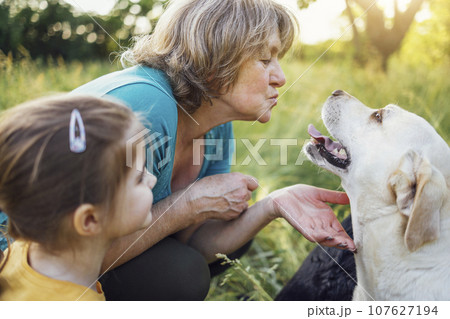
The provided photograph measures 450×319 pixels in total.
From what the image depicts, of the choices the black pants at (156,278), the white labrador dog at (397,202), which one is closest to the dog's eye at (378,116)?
the white labrador dog at (397,202)

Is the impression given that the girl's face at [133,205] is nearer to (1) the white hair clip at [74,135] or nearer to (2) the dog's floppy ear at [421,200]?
(1) the white hair clip at [74,135]

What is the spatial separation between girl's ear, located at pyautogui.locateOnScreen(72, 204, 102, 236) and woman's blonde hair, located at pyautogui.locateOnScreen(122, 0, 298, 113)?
2.58 ft

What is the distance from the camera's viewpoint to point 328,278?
2070 millimetres

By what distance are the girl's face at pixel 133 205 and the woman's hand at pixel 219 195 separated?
41 cm

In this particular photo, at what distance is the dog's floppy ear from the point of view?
147cm

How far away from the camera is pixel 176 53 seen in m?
2.03

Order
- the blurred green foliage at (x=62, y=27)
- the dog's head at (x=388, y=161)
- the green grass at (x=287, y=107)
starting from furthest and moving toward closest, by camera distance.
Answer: the blurred green foliage at (x=62, y=27) < the green grass at (x=287, y=107) < the dog's head at (x=388, y=161)

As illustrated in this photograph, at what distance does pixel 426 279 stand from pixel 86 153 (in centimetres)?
127

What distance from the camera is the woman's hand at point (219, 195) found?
1.95 metres

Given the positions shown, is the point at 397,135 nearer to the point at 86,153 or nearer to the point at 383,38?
the point at 86,153

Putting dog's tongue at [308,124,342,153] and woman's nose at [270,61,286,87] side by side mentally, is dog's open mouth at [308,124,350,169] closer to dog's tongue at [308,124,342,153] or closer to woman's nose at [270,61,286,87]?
dog's tongue at [308,124,342,153]

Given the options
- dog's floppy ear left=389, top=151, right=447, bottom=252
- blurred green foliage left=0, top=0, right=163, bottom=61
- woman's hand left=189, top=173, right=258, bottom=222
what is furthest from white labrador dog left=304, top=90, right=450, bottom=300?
blurred green foliage left=0, top=0, right=163, bottom=61

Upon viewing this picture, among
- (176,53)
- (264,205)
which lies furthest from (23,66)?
(264,205)

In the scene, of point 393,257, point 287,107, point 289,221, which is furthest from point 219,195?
point 287,107
